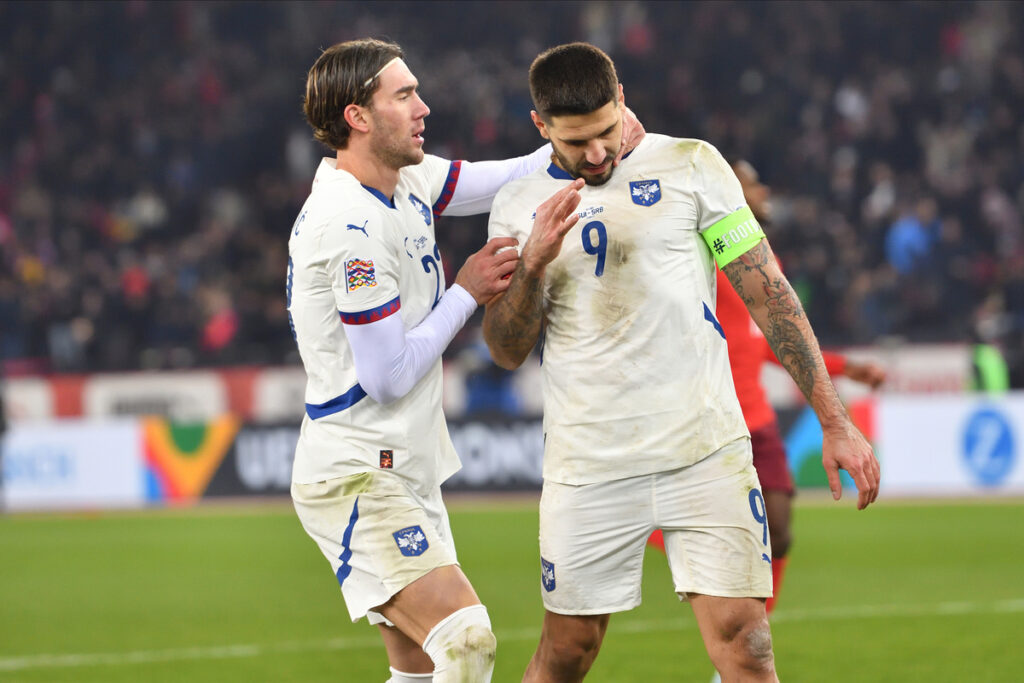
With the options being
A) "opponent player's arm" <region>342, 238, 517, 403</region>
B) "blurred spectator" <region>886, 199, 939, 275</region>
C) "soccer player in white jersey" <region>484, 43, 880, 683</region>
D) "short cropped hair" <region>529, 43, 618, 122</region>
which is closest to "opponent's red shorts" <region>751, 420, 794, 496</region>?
"soccer player in white jersey" <region>484, 43, 880, 683</region>

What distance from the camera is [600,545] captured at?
163 inches

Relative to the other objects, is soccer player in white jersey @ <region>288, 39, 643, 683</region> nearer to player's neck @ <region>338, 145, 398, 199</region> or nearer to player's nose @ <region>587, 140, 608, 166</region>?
player's neck @ <region>338, 145, 398, 199</region>

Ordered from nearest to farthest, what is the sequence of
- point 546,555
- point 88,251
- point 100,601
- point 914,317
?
point 546,555
point 100,601
point 914,317
point 88,251

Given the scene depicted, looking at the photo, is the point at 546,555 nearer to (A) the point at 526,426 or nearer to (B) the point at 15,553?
(B) the point at 15,553

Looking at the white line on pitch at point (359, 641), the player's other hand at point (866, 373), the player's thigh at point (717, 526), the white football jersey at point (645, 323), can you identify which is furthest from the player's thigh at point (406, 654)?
the white line on pitch at point (359, 641)

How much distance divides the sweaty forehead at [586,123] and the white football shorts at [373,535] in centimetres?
115

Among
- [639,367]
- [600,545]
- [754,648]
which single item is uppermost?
[639,367]

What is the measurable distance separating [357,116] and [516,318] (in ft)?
2.56

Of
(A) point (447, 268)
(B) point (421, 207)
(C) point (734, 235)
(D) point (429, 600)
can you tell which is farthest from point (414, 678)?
(A) point (447, 268)

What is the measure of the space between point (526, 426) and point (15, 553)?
533 centimetres

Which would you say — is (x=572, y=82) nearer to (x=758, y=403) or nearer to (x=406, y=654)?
(x=406, y=654)

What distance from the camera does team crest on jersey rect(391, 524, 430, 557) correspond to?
4.02 metres

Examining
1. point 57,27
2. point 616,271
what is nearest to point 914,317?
point 616,271

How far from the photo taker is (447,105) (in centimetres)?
2195
